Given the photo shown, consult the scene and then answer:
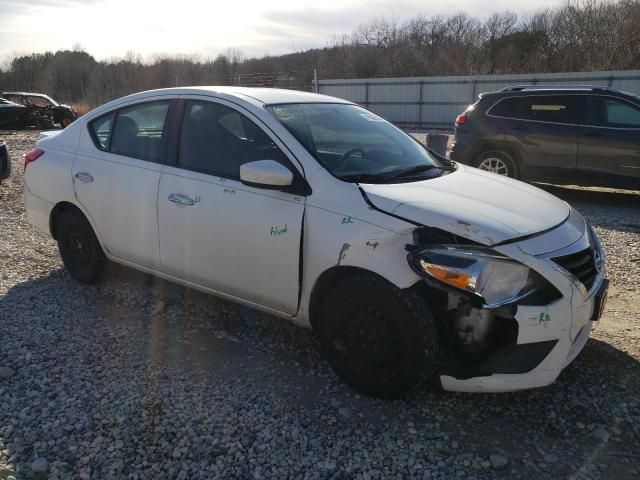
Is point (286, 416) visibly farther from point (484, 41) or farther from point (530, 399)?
point (484, 41)

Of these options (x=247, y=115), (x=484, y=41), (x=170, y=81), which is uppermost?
(x=484, y=41)

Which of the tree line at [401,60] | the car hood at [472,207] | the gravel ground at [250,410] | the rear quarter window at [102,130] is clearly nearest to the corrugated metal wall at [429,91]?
the tree line at [401,60]

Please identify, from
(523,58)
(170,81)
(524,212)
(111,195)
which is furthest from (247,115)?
(523,58)

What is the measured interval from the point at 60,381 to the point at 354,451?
1.80 metres

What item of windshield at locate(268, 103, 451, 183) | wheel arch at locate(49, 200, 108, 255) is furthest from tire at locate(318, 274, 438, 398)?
wheel arch at locate(49, 200, 108, 255)

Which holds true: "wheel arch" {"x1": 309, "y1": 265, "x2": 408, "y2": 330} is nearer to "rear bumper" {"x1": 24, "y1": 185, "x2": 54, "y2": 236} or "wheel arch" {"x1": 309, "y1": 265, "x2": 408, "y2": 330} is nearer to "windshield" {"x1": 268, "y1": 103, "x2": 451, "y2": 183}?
"windshield" {"x1": 268, "y1": 103, "x2": 451, "y2": 183}

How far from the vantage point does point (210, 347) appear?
12.0 feet

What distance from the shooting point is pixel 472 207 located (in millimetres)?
2965

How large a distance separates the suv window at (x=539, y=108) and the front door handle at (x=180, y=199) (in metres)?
6.88

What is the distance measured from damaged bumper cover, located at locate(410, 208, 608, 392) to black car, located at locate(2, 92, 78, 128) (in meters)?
24.0

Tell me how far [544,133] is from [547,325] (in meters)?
6.79

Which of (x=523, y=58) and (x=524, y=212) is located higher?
(x=523, y=58)

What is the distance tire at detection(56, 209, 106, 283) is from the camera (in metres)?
4.47

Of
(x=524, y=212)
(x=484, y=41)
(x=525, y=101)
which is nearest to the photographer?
(x=524, y=212)
